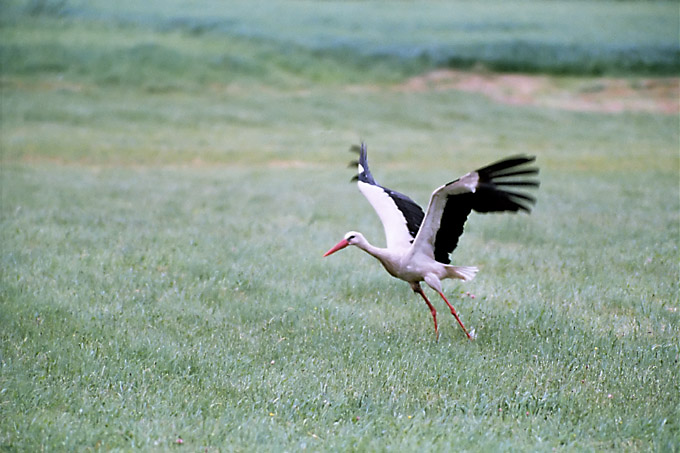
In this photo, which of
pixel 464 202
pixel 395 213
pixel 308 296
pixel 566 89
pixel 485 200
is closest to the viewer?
pixel 485 200

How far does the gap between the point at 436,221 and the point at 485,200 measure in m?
0.51

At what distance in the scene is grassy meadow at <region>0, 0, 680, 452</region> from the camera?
15.3ft

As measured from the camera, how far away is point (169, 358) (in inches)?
218

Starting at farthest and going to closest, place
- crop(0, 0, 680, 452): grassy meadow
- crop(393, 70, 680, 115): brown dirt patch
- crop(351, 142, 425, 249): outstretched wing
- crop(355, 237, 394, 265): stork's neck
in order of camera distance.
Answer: crop(393, 70, 680, 115): brown dirt patch, crop(351, 142, 425, 249): outstretched wing, crop(355, 237, 394, 265): stork's neck, crop(0, 0, 680, 452): grassy meadow

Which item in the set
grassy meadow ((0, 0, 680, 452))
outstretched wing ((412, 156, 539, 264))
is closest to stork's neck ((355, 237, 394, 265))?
outstretched wing ((412, 156, 539, 264))

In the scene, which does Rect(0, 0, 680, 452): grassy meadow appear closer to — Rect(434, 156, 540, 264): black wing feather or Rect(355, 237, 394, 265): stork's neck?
Rect(355, 237, 394, 265): stork's neck

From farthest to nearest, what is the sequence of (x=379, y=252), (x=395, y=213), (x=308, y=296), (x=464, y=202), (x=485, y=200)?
(x=308, y=296) < (x=395, y=213) < (x=379, y=252) < (x=464, y=202) < (x=485, y=200)

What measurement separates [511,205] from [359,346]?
1.54m

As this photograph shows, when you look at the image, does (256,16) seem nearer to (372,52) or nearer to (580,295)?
(372,52)

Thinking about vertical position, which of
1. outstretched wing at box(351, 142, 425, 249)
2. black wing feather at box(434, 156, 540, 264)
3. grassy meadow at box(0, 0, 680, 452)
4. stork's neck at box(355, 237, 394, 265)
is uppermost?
black wing feather at box(434, 156, 540, 264)

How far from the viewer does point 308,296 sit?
7078 mm

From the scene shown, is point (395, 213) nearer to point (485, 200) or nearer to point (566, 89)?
point (485, 200)

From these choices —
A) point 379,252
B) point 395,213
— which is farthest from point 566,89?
point 379,252

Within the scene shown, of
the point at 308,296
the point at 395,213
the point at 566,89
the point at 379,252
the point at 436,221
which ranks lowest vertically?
the point at 308,296
